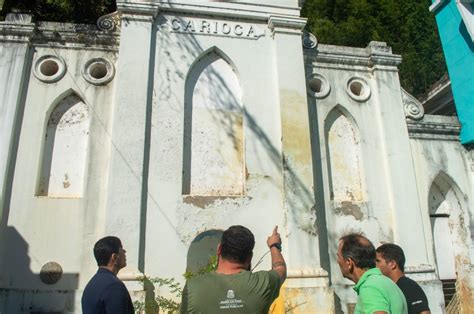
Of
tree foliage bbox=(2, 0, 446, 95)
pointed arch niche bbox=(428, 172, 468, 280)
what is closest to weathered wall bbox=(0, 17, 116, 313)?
pointed arch niche bbox=(428, 172, 468, 280)

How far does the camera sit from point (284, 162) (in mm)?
8469

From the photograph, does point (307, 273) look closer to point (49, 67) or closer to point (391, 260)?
point (391, 260)

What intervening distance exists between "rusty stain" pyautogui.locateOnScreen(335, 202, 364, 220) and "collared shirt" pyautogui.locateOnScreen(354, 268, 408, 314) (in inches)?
238

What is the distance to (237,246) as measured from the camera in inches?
117

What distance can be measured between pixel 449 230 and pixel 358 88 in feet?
13.6

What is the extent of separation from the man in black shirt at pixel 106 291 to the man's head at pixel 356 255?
182 centimetres

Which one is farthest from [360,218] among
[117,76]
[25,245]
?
[25,245]

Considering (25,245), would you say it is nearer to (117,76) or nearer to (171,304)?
(171,304)

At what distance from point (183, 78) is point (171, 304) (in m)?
4.47

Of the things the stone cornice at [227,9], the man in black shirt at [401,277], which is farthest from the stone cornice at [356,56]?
the man in black shirt at [401,277]

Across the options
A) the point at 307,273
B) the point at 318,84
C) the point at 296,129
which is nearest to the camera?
the point at 307,273

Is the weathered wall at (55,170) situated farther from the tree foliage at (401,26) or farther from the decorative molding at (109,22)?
the tree foliage at (401,26)

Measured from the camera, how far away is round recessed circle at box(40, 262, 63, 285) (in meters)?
7.47

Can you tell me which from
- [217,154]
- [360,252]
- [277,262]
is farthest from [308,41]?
[277,262]
